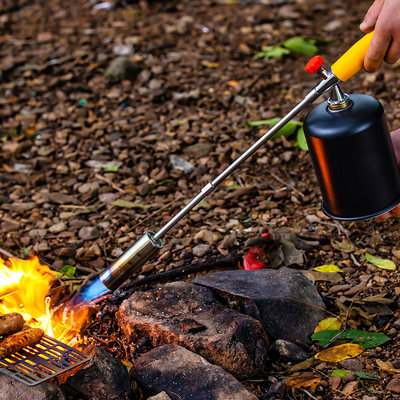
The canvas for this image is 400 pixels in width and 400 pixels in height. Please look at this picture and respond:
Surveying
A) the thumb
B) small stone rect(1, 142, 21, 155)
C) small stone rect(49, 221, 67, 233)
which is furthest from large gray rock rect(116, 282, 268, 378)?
small stone rect(1, 142, 21, 155)

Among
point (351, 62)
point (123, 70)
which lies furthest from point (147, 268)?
point (123, 70)

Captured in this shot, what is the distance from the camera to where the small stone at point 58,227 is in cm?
347

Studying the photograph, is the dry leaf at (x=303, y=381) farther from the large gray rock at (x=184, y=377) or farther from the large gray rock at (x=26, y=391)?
the large gray rock at (x=26, y=391)

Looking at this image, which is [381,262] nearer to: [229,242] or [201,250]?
[229,242]

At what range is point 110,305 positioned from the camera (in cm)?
273

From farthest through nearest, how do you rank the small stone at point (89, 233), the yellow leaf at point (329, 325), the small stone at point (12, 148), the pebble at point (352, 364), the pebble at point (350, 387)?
1. the small stone at point (12, 148)
2. the small stone at point (89, 233)
3. the yellow leaf at point (329, 325)
4. the pebble at point (352, 364)
5. the pebble at point (350, 387)

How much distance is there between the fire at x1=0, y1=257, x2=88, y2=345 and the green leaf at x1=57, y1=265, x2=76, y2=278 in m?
0.20

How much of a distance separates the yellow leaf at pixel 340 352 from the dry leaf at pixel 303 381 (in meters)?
0.12

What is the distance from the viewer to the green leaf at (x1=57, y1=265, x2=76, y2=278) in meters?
3.05

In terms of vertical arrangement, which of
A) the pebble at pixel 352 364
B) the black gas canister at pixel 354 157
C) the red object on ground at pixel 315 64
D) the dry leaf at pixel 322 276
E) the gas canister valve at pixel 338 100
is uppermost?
the red object on ground at pixel 315 64

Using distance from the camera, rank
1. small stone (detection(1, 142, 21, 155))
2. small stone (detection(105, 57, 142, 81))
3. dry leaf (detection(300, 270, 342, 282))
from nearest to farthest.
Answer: dry leaf (detection(300, 270, 342, 282))
small stone (detection(1, 142, 21, 155))
small stone (detection(105, 57, 142, 81))

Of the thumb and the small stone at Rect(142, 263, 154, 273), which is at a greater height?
the thumb

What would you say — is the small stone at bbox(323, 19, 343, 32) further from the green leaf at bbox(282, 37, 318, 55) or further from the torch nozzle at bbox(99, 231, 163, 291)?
the torch nozzle at bbox(99, 231, 163, 291)

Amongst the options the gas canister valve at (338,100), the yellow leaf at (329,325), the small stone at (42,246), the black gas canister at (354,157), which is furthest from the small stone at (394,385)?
the small stone at (42,246)
